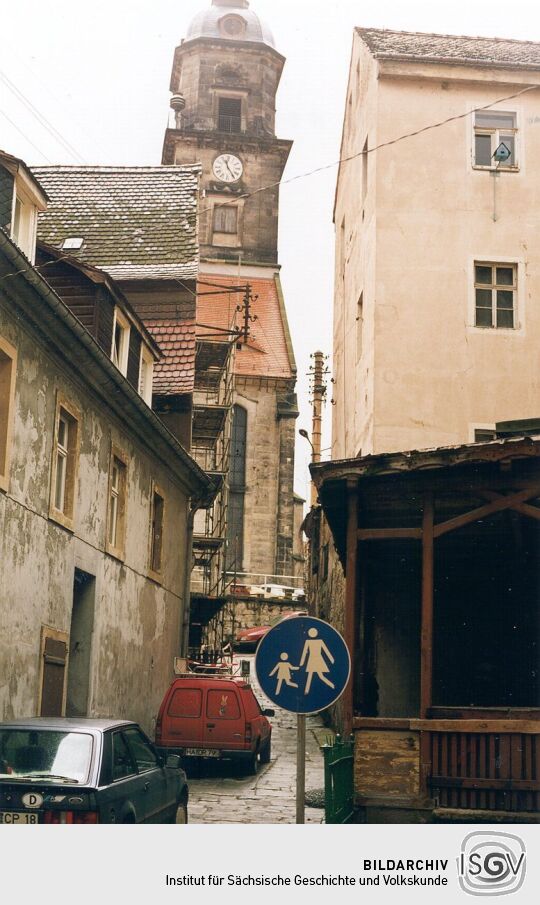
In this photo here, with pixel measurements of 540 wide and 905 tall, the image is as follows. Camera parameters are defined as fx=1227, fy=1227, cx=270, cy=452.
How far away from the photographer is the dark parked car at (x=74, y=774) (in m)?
8.96

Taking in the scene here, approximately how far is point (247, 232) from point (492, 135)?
132 ft

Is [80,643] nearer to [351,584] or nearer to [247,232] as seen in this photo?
[351,584]

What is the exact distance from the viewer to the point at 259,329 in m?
59.6

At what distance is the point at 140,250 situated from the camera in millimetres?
26266

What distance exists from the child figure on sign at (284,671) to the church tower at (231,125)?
56692 millimetres

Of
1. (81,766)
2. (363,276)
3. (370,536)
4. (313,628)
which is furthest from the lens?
(363,276)

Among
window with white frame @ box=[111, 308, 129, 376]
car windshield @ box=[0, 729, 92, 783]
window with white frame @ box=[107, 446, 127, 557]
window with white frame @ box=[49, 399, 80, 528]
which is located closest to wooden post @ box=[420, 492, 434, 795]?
car windshield @ box=[0, 729, 92, 783]

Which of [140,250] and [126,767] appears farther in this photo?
[140,250]

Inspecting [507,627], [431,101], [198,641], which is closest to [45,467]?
[507,627]

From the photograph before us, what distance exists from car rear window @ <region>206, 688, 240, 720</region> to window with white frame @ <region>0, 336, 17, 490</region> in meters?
6.92

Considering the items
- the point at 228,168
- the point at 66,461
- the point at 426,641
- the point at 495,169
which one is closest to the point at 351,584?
the point at 426,641

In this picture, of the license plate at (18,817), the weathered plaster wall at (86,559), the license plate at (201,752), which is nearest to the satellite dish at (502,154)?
the weathered plaster wall at (86,559)
